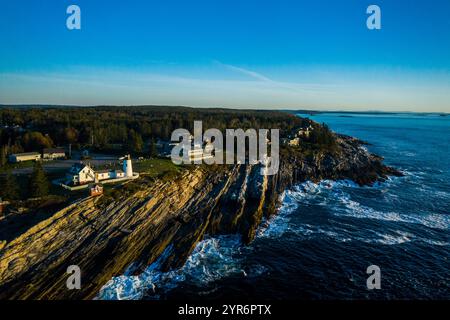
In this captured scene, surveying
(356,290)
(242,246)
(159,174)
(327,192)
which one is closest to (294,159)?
(327,192)

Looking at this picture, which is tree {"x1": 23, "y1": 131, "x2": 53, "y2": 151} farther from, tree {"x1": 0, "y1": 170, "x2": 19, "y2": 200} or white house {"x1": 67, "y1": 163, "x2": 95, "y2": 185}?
tree {"x1": 0, "y1": 170, "x2": 19, "y2": 200}

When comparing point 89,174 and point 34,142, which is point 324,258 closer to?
point 89,174

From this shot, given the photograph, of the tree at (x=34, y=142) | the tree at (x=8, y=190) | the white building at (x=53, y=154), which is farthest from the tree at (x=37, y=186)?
the tree at (x=34, y=142)

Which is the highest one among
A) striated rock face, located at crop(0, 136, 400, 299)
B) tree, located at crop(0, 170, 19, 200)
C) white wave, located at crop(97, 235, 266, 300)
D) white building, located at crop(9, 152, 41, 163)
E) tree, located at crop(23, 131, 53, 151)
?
tree, located at crop(23, 131, 53, 151)

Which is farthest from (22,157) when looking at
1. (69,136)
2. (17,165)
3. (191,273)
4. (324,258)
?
(324,258)

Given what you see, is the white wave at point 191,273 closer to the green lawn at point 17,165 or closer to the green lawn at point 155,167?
the green lawn at point 155,167

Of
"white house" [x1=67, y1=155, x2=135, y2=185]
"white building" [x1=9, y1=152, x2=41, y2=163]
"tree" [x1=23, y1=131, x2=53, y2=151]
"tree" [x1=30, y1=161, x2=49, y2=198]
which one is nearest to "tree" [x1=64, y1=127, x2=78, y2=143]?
"tree" [x1=23, y1=131, x2=53, y2=151]
